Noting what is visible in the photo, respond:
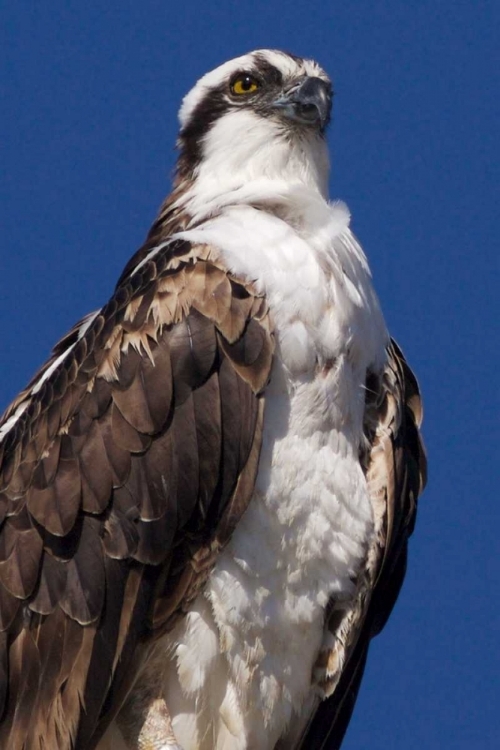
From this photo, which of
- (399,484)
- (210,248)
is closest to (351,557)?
(399,484)

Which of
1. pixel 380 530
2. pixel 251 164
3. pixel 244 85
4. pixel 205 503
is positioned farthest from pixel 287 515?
pixel 244 85

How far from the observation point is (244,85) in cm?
954

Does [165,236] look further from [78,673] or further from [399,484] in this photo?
[78,673]

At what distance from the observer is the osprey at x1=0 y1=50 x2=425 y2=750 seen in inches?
316

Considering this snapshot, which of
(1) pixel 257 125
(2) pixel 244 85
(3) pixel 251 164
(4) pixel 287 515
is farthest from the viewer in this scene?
(2) pixel 244 85

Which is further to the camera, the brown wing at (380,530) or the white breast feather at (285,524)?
the brown wing at (380,530)

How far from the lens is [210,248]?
27.3 ft

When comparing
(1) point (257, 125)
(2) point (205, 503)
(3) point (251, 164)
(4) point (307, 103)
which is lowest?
(2) point (205, 503)

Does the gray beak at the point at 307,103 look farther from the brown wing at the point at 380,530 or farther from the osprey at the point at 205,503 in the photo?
the brown wing at the point at 380,530

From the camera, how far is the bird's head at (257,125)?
9.16 m

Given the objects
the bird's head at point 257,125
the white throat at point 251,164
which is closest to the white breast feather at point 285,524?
the white throat at point 251,164

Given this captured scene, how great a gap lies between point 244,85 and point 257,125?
337 mm

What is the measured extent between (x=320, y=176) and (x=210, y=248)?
1185mm

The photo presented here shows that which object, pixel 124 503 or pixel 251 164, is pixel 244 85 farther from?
pixel 124 503
